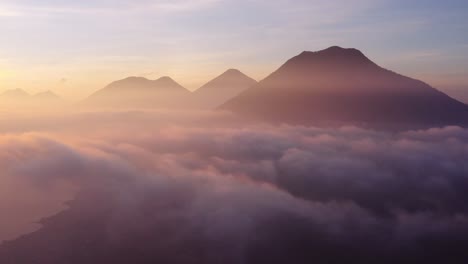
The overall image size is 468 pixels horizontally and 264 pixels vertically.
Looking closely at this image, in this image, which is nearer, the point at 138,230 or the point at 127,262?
the point at 127,262

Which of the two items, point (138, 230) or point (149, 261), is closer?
point (149, 261)

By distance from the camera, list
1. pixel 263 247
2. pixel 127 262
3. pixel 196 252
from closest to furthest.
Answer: pixel 127 262
pixel 196 252
pixel 263 247

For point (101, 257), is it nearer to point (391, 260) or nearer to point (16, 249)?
point (16, 249)

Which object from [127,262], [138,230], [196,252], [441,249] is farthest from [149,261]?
[441,249]

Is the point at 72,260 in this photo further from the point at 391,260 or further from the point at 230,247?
the point at 391,260

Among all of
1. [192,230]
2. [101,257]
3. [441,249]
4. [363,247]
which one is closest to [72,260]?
[101,257]

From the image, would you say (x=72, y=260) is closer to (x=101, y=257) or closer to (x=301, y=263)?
(x=101, y=257)

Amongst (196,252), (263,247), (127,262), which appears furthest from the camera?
(263,247)
